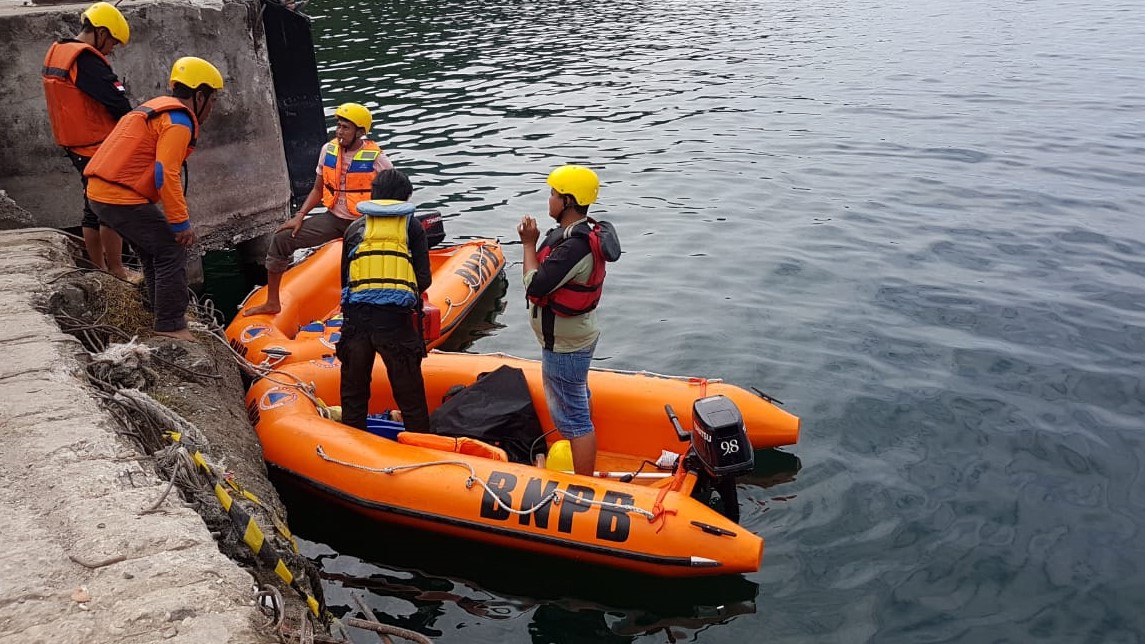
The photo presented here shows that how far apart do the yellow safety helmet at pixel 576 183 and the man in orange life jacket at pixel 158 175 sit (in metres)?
2.37

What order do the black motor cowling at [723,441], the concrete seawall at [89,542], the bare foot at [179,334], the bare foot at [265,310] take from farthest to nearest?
1. the bare foot at [265,310]
2. the bare foot at [179,334]
3. the black motor cowling at [723,441]
4. the concrete seawall at [89,542]

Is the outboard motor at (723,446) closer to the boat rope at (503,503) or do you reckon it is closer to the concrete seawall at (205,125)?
the boat rope at (503,503)

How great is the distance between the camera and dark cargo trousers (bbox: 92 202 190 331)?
232 inches

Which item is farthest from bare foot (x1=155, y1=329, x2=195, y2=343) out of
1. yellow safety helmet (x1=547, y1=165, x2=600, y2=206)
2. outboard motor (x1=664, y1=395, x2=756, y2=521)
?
outboard motor (x1=664, y1=395, x2=756, y2=521)

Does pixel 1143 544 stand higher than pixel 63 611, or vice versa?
pixel 63 611

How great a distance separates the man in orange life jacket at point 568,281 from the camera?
202 inches

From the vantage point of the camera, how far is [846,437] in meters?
6.72

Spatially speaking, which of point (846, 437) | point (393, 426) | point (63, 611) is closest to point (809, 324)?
point (846, 437)

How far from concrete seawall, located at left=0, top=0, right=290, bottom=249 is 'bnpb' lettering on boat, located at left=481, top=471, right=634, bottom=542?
500cm

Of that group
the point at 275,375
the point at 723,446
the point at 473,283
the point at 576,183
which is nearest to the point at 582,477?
the point at 723,446

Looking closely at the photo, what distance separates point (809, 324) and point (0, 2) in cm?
794

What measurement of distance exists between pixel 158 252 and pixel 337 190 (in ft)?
6.05

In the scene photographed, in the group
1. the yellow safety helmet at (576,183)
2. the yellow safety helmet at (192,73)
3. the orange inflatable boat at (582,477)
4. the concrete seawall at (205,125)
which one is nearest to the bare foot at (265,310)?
the orange inflatable boat at (582,477)

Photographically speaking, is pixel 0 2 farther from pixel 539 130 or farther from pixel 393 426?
pixel 539 130
